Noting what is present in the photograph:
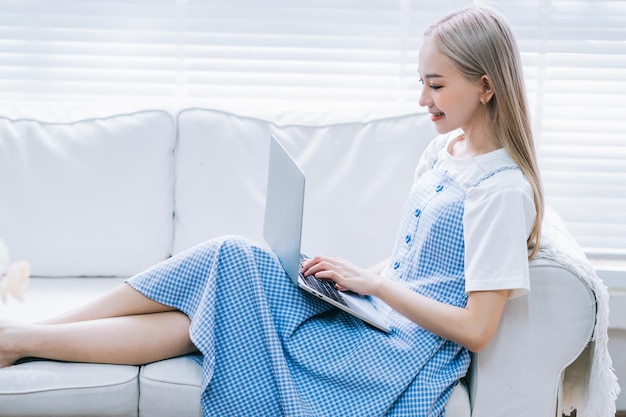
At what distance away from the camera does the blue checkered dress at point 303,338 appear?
1.55 meters

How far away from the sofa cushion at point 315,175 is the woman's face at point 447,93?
44 centimetres

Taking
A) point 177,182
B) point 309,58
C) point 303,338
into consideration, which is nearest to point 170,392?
point 303,338

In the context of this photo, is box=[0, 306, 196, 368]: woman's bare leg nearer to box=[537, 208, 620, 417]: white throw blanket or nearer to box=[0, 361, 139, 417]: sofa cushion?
box=[0, 361, 139, 417]: sofa cushion

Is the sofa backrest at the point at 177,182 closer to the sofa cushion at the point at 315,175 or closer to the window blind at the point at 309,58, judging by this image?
the sofa cushion at the point at 315,175

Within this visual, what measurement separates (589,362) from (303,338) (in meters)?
0.61

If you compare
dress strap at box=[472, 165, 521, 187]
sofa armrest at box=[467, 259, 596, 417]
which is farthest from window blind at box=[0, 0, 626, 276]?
sofa armrest at box=[467, 259, 596, 417]

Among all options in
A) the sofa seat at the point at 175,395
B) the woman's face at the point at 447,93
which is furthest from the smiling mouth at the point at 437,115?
the sofa seat at the point at 175,395

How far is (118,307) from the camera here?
1.68m

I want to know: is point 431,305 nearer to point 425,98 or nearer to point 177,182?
point 425,98

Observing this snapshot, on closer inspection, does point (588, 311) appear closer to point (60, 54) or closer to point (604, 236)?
point (604, 236)

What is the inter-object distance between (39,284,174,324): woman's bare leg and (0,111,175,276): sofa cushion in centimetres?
42

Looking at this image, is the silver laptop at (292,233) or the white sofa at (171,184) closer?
the silver laptop at (292,233)

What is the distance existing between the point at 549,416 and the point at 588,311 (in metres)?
0.24

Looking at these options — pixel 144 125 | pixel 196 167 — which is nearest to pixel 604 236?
pixel 196 167
